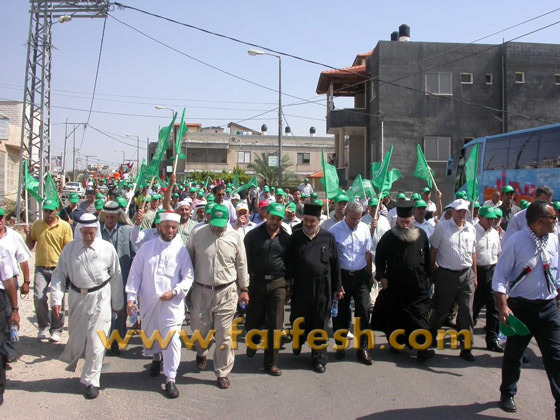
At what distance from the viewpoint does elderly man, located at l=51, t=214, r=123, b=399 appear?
5434mm

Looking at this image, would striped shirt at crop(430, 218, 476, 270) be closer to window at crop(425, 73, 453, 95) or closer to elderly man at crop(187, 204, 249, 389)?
→ elderly man at crop(187, 204, 249, 389)

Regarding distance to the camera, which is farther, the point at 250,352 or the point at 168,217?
the point at 250,352

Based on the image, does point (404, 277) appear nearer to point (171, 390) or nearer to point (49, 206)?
point (171, 390)

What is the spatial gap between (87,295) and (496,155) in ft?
58.0

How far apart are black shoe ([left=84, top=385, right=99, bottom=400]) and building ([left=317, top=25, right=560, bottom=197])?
26.6m

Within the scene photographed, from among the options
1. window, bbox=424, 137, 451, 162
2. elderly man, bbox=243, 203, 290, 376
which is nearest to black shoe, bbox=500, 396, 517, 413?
elderly man, bbox=243, 203, 290, 376

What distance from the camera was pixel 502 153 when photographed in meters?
19.7

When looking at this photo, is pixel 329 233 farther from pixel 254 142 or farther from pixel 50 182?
pixel 254 142

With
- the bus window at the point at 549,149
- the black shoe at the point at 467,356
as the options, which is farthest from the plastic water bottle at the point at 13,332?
the bus window at the point at 549,149

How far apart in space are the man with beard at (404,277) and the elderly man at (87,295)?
3.11 meters

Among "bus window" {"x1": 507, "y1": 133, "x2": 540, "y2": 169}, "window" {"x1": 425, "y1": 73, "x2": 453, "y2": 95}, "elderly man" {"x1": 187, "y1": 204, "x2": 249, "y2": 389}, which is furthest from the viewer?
"window" {"x1": 425, "y1": 73, "x2": 453, "y2": 95}

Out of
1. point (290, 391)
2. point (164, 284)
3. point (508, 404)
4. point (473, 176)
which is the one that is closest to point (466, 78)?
point (473, 176)

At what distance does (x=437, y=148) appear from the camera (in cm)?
3111

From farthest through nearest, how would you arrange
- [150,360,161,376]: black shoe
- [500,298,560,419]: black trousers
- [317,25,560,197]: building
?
1. [317,25,560,197]: building
2. [150,360,161,376]: black shoe
3. [500,298,560,419]: black trousers
